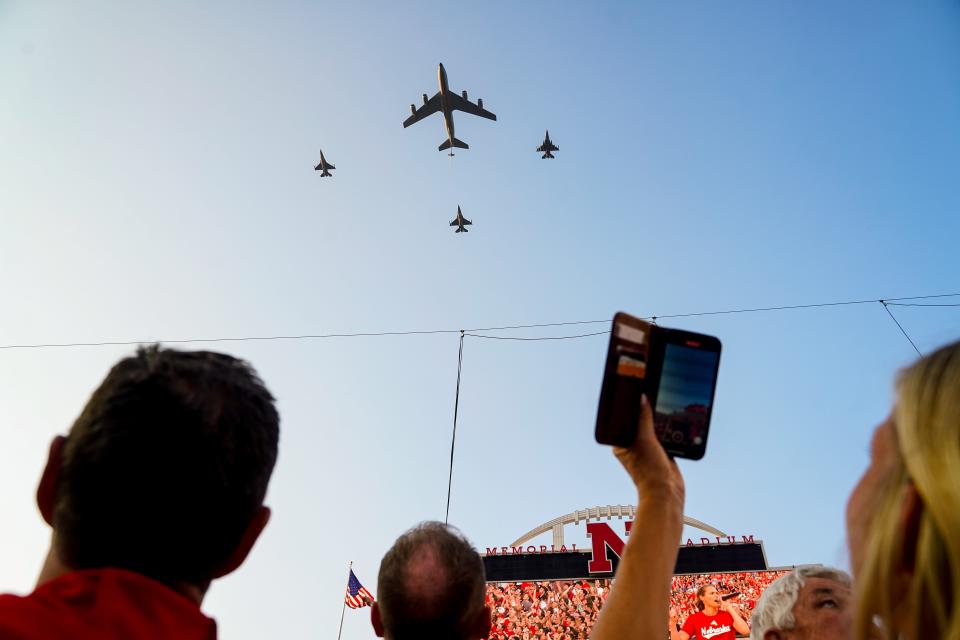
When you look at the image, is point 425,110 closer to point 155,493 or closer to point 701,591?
point 701,591

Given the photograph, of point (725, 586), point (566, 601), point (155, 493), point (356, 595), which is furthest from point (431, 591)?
point (725, 586)

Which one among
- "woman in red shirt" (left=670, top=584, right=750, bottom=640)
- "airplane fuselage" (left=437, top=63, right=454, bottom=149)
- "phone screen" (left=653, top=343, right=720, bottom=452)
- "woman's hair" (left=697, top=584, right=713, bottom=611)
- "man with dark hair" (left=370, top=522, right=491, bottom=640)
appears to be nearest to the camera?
"phone screen" (left=653, top=343, right=720, bottom=452)

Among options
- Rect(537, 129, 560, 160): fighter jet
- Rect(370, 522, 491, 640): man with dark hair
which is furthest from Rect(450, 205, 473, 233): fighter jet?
Rect(370, 522, 491, 640): man with dark hair

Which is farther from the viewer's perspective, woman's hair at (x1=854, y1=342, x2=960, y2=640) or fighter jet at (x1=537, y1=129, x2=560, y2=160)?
fighter jet at (x1=537, y1=129, x2=560, y2=160)

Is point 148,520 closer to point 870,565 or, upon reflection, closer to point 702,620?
point 870,565

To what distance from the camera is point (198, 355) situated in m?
1.41

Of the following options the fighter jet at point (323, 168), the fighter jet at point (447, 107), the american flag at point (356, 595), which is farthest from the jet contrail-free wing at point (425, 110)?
the american flag at point (356, 595)

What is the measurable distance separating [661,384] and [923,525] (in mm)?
942

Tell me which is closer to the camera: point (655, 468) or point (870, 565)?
point (870, 565)

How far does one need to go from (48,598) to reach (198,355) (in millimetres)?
569

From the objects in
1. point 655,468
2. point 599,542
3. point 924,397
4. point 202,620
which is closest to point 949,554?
point 924,397

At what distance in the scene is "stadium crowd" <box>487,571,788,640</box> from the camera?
77.3 ft

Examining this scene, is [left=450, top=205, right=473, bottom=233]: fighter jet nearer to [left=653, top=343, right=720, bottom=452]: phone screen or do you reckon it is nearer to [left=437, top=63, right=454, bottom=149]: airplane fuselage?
[left=437, top=63, right=454, bottom=149]: airplane fuselage

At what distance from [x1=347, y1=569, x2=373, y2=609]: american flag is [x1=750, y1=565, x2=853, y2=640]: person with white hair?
66.5 ft
